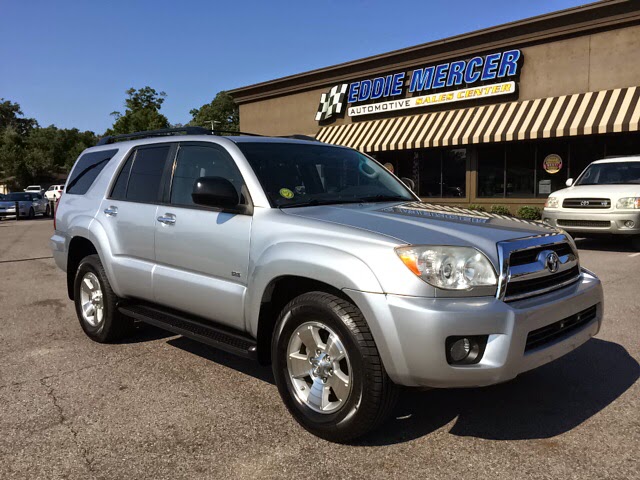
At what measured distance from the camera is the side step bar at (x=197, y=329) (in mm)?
3537

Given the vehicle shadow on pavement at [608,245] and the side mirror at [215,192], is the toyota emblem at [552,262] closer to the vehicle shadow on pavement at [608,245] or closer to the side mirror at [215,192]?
the side mirror at [215,192]

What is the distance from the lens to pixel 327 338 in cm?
320

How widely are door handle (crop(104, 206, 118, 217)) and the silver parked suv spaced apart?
28 millimetres

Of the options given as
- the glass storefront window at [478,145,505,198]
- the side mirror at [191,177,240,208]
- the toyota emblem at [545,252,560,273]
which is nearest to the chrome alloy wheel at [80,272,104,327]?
the side mirror at [191,177,240,208]

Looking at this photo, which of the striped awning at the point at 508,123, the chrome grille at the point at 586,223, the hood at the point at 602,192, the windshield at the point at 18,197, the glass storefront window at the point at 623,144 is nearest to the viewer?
the hood at the point at 602,192

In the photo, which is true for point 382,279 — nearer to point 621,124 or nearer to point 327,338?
point 327,338

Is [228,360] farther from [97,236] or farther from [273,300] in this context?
[97,236]

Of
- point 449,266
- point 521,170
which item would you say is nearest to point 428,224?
point 449,266

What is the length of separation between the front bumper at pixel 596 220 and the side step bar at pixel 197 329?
26.1ft

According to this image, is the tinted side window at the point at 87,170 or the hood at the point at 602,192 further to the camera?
the hood at the point at 602,192

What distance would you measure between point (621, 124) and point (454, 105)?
6.06 m

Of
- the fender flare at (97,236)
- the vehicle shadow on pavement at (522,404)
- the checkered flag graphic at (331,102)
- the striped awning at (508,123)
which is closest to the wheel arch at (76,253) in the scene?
the fender flare at (97,236)

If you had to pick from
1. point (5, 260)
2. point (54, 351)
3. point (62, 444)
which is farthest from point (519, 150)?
point (62, 444)

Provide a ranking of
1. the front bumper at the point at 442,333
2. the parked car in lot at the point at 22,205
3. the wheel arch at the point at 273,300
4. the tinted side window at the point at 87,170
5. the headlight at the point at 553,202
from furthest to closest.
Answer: the parked car in lot at the point at 22,205 < the headlight at the point at 553,202 < the tinted side window at the point at 87,170 < the wheel arch at the point at 273,300 < the front bumper at the point at 442,333
